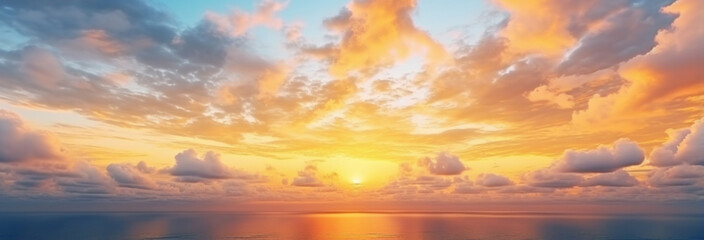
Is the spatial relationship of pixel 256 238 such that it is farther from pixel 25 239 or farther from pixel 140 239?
pixel 25 239

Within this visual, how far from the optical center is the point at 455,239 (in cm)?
18025

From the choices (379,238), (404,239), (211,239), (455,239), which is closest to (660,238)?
(455,239)

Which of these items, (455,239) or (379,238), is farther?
(379,238)

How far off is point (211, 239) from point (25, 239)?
304ft

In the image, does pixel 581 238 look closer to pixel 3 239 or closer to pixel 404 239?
pixel 404 239

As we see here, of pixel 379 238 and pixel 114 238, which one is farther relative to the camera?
→ pixel 379 238

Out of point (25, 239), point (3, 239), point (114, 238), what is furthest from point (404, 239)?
point (3, 239)

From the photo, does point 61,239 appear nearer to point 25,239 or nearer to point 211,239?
point 25,239

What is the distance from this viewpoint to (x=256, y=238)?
185 meters

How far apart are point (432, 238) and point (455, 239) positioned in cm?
1111

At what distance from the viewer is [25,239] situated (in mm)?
186750

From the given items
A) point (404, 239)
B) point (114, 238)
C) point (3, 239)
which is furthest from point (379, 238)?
point (3, 239)

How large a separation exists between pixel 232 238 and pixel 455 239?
104 meters

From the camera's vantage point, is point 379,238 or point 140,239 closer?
point 140,239
